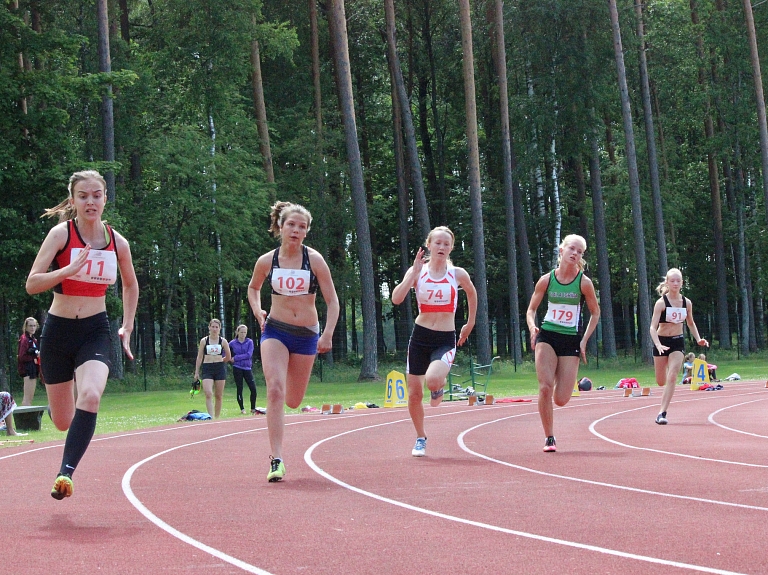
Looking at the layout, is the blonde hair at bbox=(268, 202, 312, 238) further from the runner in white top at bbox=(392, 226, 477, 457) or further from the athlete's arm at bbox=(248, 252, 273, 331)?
the runner in white top at bbox=(392, 226, 477, 457)

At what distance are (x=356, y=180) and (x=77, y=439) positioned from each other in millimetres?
25655

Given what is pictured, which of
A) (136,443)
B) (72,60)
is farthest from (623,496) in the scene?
(72,60)

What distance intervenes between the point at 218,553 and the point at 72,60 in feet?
87.5

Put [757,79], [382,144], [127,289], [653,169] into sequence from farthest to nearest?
1. [382,144]
2. [757,79]
3. [653,169]
4. [127,289]

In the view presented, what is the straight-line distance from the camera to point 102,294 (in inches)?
287

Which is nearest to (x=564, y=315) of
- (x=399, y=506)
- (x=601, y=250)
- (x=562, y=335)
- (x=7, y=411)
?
(x=562, y=335)

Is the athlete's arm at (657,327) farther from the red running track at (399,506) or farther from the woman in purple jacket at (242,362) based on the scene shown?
the woman in purple jacket at (242,362)

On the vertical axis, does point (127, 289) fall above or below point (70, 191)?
below

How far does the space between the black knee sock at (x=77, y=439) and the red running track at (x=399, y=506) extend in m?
0.37

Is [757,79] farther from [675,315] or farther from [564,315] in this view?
[564,315]

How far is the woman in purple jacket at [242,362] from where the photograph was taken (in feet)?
65.3

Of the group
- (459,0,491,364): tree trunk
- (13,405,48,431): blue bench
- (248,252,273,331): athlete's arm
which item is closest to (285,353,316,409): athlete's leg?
(248,252,273,331): athlete's arm

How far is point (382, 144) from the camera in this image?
5503cm

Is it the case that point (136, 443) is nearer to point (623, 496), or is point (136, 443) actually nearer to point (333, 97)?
point (623, 496)
